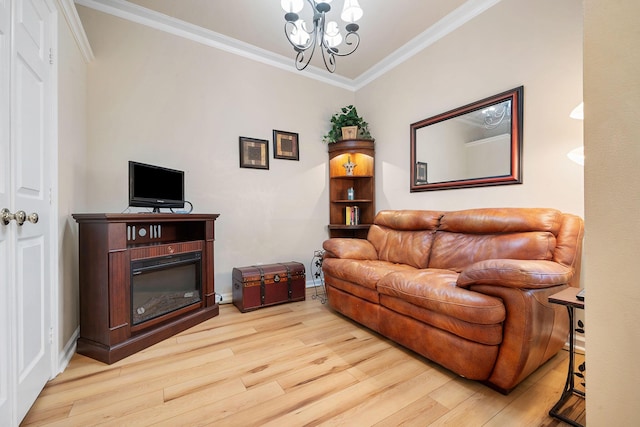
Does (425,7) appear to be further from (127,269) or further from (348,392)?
(127,269)

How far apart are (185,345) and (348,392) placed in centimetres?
132

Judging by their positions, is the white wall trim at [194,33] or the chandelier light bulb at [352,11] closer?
the chandelier light bulb at [352,11]

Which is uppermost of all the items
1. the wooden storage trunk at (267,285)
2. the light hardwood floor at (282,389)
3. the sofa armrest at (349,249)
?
the sofa armrest at (349,249)

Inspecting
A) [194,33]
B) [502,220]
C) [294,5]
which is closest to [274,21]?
[194,33]

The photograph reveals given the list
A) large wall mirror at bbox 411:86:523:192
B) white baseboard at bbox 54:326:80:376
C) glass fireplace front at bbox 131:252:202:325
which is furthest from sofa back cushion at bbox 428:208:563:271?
white baseboard at bbox 54:326:80:376

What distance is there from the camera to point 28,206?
51.6 inches

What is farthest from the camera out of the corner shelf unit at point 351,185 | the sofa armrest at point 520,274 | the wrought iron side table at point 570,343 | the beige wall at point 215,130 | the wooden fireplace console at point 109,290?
→ the corner shelf unit at point 351,185

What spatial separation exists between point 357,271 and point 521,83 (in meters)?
2.13

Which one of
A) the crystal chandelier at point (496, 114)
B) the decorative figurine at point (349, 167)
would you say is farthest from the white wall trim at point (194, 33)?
the crystal chandelier at point (496, 114)

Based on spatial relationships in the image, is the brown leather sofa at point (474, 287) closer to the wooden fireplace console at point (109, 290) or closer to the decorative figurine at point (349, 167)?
the decorative figurine at point (349, 167)

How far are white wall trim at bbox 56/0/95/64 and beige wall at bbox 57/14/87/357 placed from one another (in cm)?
5

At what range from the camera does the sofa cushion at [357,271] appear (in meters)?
2.10

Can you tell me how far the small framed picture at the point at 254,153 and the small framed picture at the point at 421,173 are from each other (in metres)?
A: 1.84

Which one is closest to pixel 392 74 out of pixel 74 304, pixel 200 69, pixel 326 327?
pixel 200 69
